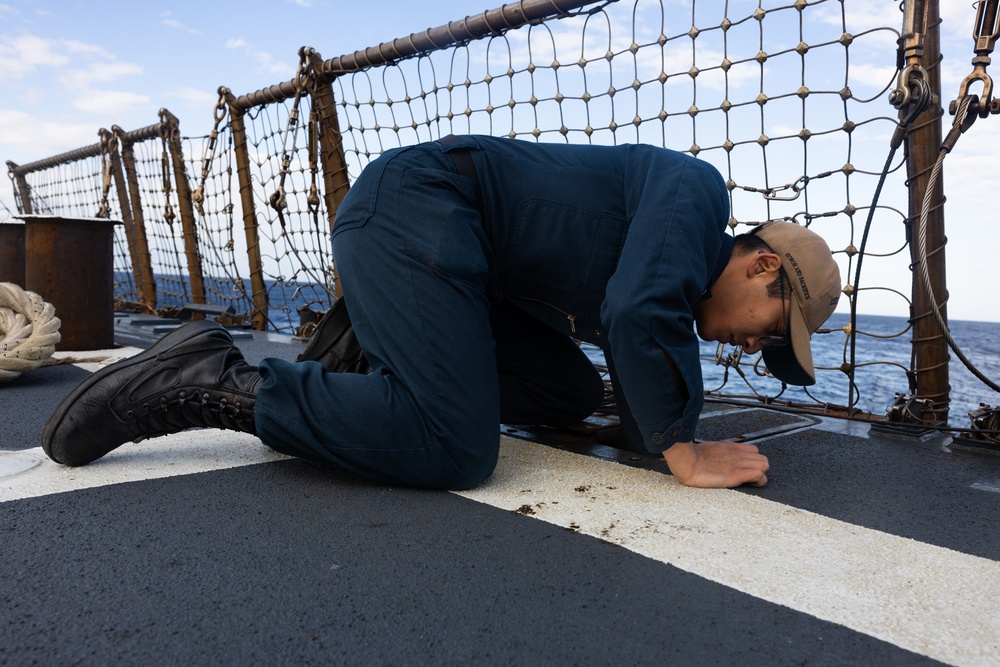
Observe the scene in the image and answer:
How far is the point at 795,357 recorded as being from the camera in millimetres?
1428

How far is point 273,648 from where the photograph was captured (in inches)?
29.2

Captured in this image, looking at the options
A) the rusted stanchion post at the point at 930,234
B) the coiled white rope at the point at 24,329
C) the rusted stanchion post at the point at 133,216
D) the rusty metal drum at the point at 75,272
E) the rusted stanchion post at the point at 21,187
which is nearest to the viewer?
the rusted stanchion post at the point at 930,234

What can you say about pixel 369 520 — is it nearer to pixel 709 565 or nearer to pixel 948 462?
pixel 709 565

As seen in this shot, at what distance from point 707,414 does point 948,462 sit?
27.4 inches

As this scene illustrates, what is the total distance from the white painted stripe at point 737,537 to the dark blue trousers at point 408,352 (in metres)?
0.13

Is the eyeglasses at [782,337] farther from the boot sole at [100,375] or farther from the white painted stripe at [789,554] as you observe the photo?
the boot sole at [100,375]

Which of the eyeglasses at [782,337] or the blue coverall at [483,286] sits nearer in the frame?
the blue coverall at [483,286]

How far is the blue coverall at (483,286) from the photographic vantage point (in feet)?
4.21

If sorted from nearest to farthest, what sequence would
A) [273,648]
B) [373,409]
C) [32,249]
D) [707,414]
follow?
[273,648], [373,409], [707,414], [32,249]

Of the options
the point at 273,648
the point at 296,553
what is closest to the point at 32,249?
the point at 296,553

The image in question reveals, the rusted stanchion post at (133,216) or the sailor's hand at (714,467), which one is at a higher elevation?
the rusted stanchion post at (133,216)

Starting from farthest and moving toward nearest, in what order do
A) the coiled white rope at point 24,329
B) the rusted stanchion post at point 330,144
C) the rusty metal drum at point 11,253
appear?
the rusted stanchion post at point 330,144, the rusty metal drum at point 11,253, the coiled white rope at point 24,329

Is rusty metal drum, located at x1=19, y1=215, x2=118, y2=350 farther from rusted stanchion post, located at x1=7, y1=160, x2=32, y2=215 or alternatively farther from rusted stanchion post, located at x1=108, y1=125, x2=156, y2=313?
rusted stanchion post, located at x1=7, y1=160, x2=32, y2=215

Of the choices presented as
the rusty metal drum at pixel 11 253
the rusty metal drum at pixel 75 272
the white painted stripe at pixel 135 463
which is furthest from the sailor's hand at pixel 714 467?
the rusty metal drum at pixel 11 253
